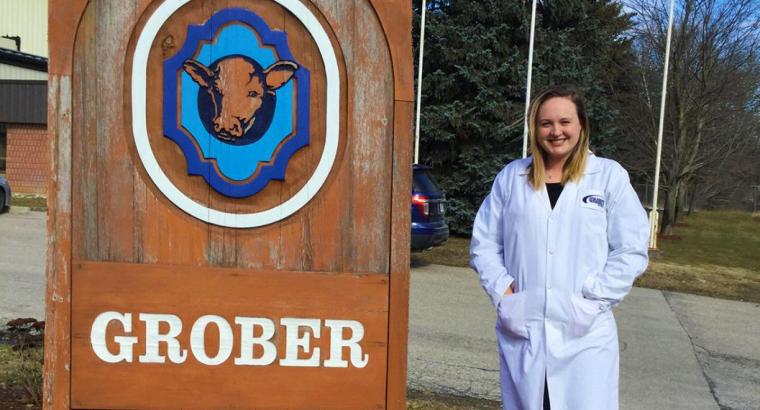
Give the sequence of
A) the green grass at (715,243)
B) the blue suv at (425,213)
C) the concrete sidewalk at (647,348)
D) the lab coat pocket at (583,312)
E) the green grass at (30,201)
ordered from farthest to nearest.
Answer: the green grass at (30,201) → the green grass at (715,243) → the blue suv at (425,213) → the concrete sidewalk at (647,348) → the lab coat pocket at (583,312)

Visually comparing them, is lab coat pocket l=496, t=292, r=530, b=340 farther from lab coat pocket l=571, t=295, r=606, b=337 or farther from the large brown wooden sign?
the large brown wooden sign

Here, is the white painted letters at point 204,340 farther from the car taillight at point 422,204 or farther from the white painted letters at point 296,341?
the car taillight at point 422,204

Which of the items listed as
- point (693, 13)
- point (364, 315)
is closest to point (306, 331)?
point (364, 315)

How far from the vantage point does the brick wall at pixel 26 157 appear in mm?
20750

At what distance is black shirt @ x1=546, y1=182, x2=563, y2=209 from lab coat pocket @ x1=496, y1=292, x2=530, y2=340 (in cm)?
38

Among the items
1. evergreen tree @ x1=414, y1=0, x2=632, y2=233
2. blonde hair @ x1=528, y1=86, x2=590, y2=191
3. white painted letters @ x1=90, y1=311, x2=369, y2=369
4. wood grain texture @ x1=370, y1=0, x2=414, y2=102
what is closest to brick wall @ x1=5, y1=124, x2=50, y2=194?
evergreen tree @ x1=414, y1=0, x2=632, y2=233

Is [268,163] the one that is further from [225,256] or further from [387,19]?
[387,19]

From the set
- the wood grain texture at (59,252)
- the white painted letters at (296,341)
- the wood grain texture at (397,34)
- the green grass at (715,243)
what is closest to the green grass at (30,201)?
the green grass at (715,243)

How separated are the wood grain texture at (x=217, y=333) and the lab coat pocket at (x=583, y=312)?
2.29 feet

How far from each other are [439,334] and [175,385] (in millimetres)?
4299

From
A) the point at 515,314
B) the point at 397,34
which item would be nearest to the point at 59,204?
the point at 397,34

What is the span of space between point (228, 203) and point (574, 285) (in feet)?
4.35

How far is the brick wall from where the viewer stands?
68.1ft

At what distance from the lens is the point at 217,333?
2445mm
